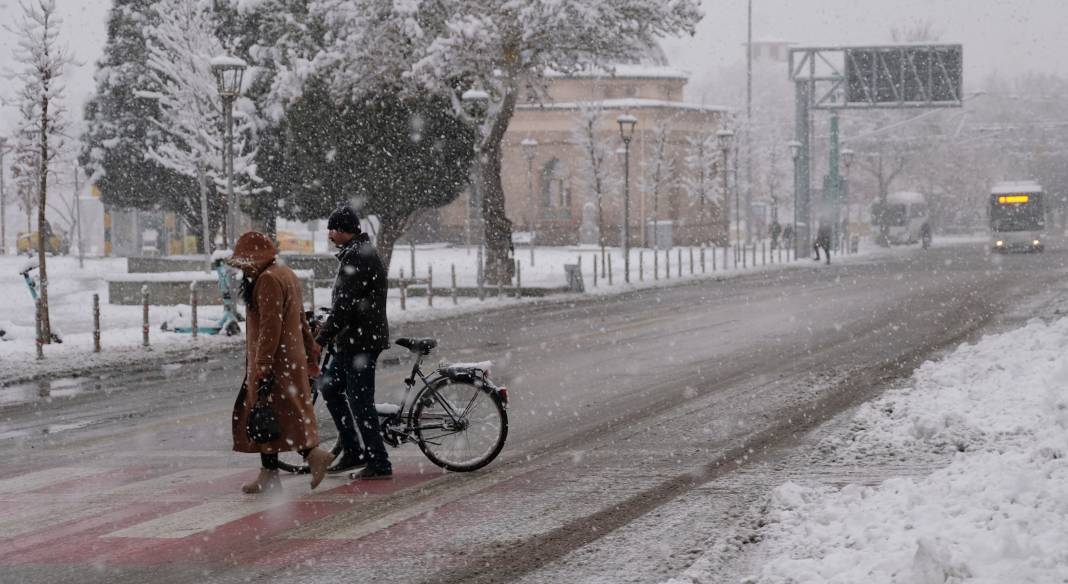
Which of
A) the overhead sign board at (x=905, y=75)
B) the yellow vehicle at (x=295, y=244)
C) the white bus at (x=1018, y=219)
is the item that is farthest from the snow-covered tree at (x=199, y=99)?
the white bus at (x=1018, y=219)

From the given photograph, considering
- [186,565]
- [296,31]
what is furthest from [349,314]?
[296,31]

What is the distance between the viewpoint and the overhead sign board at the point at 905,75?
56094 mm

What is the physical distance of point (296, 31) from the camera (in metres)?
34.1

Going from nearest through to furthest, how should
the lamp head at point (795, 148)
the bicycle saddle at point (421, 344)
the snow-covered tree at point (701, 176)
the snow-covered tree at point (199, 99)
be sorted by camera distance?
the bicycle saddle at point (421, 344) → the snow-covered tree at point (199, 99) → the lamp head at point (795, 148) → the snow-covered tree at point (701, 176)

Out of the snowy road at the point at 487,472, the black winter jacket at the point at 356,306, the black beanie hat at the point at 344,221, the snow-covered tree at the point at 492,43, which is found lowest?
the snowy road at the point at 487,472

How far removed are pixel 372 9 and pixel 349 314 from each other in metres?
23.9

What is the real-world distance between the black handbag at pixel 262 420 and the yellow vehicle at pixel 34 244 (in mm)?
64772

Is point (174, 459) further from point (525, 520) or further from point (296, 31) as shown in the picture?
point (296, 31)

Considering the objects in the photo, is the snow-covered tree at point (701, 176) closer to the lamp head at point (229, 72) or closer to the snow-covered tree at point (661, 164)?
the snow-covered tree at point (661, 164)

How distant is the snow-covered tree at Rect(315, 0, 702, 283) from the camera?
3019cm

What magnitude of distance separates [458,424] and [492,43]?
2389 cm

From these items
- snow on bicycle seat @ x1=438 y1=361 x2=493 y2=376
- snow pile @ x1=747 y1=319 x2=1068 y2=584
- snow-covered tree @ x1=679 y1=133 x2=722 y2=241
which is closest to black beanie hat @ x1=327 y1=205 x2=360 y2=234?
snow on bicycle seat @ x1=438 y1=361 x2=493 y2=376

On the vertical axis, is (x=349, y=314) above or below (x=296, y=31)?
below

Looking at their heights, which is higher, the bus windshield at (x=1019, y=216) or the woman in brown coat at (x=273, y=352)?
the bus windshield at (x=1019, y=216)
